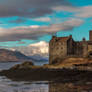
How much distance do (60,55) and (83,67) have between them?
26365mm

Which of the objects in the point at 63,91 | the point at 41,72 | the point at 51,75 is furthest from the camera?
the point at 41,72

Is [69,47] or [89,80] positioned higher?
[69,47]

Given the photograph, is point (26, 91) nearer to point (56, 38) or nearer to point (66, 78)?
point (66, 78)

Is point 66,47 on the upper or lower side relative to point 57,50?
upper

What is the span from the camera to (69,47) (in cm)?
→ 9469

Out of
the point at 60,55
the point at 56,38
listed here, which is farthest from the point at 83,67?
the point at 56,38

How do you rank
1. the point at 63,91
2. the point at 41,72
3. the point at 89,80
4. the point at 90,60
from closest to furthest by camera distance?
the point at 63,91 < the point at 89,80 < the point at 41,72 < the point at 90,60

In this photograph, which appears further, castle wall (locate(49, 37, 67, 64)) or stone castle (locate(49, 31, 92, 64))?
stone castle (locate(49, 31, 92, 64))

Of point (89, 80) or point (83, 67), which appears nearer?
point (89, 80)

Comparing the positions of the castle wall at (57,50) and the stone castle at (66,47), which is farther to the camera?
the stone castle at (66,47)

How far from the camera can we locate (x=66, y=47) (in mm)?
93125

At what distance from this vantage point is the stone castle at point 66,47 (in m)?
92.6

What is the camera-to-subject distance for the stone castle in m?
92.6

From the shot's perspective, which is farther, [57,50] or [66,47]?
[57,50]
